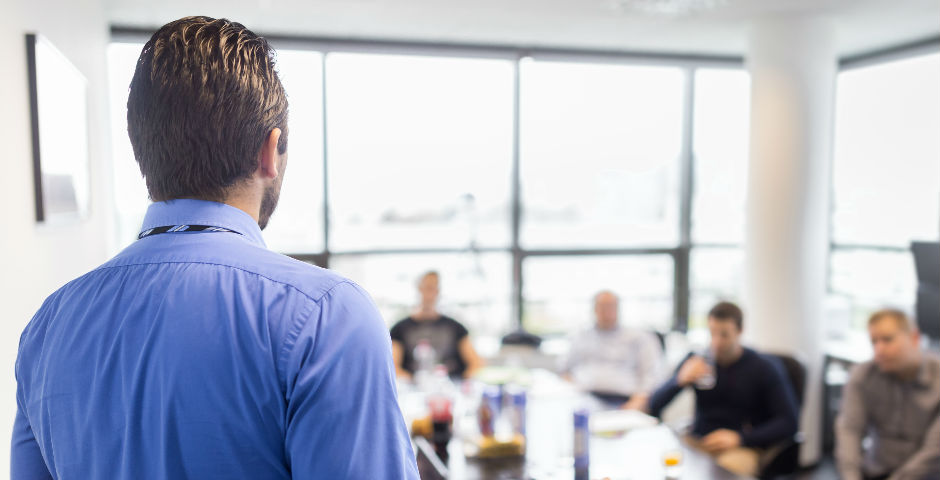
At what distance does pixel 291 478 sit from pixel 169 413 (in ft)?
0.46

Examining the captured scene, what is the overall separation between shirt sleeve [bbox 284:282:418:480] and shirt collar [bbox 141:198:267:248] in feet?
0.51

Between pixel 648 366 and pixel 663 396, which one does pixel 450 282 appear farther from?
pixel 663 396

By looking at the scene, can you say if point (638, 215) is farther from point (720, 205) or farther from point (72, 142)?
point (72, 142)

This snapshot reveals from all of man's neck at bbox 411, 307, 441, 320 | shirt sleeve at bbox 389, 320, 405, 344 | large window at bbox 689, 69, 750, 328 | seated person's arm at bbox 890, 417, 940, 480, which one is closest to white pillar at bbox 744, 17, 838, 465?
large window at bbox 689, 69, 750, 328

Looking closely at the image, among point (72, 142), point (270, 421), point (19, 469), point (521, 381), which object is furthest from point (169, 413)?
point (521, 381)

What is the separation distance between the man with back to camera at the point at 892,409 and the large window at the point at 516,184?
1857mm

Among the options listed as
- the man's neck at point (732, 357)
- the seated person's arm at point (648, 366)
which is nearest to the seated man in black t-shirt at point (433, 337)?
the seated person's arm at point (648, 366)

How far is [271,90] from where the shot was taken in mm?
747

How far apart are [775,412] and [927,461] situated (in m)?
0.60

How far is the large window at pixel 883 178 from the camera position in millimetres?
4434

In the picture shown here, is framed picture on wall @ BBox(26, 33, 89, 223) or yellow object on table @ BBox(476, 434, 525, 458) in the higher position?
framed picture on wall @ BBox(26, 33, 89, 223)

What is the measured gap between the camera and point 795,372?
3.32m

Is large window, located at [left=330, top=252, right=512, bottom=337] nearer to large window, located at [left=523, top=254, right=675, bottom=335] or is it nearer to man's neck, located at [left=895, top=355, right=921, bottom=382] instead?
large window, located at [left=523, top=254, right=675, bottom=335]

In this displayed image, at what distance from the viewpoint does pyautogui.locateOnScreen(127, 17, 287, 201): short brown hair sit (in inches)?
28.0
